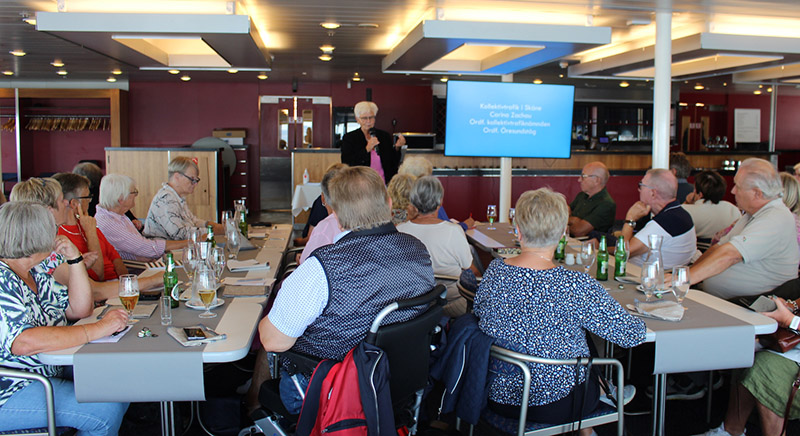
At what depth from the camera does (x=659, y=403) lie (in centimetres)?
277

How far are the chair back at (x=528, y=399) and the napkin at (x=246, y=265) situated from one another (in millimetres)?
1645

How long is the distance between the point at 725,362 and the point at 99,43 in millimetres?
5796

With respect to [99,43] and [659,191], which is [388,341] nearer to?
[659,191]

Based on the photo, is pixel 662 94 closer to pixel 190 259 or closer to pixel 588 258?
pixel 588 258

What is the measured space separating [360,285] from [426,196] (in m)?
1.62

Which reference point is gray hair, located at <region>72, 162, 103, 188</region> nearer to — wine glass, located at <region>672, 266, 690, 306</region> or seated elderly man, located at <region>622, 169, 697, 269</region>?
seated elderly man, located at <region>622, 169, 697, 269</region>

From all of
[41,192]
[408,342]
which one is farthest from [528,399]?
[41,192]

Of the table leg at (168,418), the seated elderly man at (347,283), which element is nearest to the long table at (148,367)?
the seated elderly man at (347,283)

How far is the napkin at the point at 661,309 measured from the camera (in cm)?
257

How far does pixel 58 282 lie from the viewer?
2.58 meters

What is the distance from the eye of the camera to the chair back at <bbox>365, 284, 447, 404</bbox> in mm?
2129

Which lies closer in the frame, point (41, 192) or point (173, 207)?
point (41, 192)

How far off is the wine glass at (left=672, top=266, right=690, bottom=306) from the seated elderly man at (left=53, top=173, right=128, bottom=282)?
280 centimetres

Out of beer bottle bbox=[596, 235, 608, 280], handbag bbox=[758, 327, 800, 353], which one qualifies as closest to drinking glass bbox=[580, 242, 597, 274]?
beer bottle bbox=[596, 235, 608, 280]
